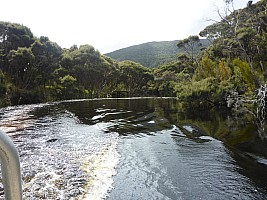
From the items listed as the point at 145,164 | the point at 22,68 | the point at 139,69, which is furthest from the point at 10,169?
the point at 139,69

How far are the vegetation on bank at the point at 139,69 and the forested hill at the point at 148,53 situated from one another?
49743 millimetres

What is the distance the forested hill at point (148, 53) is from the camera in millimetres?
115938

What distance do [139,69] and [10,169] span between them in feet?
A: 215

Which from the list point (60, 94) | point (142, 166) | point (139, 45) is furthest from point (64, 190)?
point (139, 45)

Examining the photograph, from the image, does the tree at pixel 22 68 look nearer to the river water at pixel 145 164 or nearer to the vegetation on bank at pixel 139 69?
the vegetation on bank at pixel 139 69

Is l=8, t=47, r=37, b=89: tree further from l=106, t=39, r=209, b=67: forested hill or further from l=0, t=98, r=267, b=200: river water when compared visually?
l=106, t=39, r=209, b=67: forested hill

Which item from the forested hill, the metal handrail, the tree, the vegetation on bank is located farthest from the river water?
the forested hill

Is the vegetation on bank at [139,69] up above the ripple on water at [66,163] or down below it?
above

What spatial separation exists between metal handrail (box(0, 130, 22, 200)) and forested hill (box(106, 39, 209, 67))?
11109cm

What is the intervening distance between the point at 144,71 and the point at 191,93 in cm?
4639

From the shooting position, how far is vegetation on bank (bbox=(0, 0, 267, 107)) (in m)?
18.5

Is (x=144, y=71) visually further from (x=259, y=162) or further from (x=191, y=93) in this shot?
(x=259, y=162)

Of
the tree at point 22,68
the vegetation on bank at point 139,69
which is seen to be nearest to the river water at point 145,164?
the vegetation on bank at point 139,69

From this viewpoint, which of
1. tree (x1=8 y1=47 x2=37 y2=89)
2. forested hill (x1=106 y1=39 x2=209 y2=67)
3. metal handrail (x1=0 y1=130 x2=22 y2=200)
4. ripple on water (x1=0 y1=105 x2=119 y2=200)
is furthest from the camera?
forested hill (x1=106 y1=39 x2=209 y2=67)
